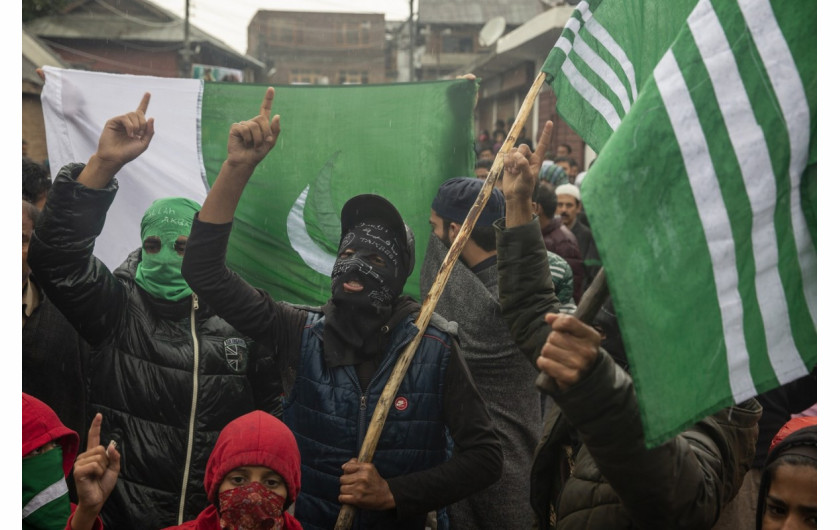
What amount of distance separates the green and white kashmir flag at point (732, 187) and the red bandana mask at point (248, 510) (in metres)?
1.39

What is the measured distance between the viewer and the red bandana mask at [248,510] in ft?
8.23

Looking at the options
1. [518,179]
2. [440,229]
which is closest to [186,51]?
[440,229]

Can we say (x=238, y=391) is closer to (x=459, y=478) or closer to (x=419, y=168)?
(x=459, y=478)

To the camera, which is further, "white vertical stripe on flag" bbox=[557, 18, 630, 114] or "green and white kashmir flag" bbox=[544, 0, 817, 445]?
"white vertical stripe on flag" bbox=[557, 18, 630, 114]

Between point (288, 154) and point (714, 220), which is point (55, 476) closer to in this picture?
point (714, 220)

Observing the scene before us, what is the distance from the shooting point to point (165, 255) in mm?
3246

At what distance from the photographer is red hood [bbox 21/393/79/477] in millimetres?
2418

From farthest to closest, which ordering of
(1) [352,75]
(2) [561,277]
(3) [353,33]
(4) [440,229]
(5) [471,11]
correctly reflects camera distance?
(3) [353,33]
(1) [352,75]
(5) [471,11]
(2) [561,277]
(4) [440,229]

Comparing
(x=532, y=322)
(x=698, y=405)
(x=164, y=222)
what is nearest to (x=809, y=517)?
(x=698, y=405)

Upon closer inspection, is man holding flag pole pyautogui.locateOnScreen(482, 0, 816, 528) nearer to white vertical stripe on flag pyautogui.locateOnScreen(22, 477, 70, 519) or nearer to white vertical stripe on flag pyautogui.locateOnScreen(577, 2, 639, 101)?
white vertical stripe on flag pyautogui.locateOnScreen(577, 2, 639, 101)

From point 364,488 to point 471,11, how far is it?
5517 centimetres

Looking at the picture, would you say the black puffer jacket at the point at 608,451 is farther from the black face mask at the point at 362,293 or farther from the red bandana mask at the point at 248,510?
the red bandana mask at the point at 248,510

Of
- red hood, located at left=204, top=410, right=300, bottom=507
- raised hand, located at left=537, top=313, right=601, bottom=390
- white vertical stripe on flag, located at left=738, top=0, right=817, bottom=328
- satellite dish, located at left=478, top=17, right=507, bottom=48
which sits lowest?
red hood, located at left=204, top=410, right=300, bottom=507

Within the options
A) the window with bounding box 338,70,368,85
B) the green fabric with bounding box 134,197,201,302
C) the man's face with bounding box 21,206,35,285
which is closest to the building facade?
the window with bounding box 338,70,368,85
